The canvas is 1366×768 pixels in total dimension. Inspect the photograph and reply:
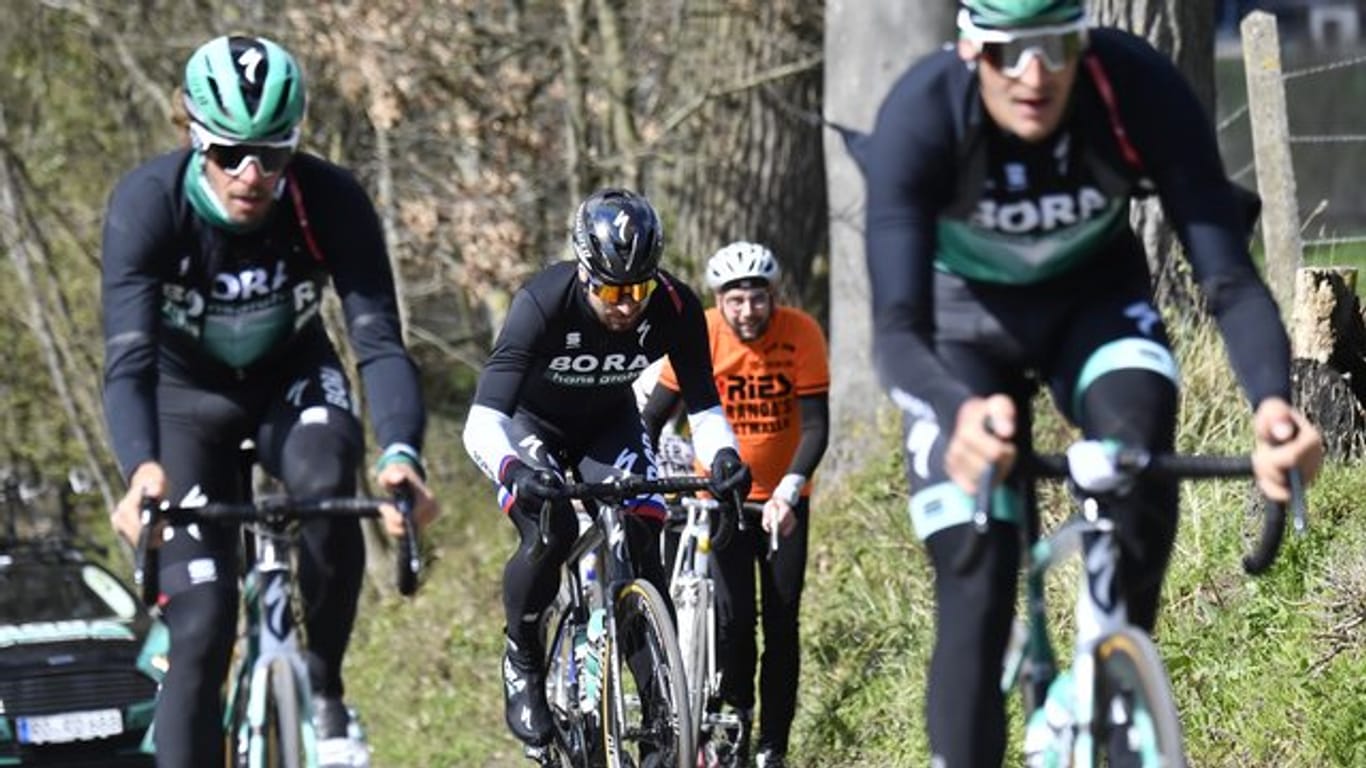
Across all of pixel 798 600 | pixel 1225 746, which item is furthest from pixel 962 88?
pixel 798 600

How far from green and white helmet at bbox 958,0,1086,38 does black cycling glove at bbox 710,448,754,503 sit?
10.7 feet

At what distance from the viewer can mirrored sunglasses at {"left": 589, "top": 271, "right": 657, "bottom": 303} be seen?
8.86 meters

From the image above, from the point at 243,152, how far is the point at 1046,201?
208cm

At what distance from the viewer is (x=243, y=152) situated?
21.4ft

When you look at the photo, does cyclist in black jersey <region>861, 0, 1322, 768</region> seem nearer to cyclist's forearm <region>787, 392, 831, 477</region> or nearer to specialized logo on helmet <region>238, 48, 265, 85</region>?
specialized logo on helmet <region>238, 48, 265, 85</region>

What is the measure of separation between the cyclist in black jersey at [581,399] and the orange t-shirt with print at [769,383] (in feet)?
4.36

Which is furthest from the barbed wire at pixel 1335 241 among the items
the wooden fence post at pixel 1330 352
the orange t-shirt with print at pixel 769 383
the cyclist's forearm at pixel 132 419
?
the cyclist's forearm at pixel 132 419

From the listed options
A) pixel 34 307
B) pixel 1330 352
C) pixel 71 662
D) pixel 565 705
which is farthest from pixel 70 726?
pixel 34 307

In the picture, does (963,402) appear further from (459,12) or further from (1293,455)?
(459,12)

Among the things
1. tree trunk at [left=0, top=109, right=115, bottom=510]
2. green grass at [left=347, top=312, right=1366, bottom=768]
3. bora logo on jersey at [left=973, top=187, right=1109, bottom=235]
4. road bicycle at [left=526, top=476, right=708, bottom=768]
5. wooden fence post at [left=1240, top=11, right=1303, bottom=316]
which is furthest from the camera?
tree trunk at [left=0, top=109, right=115, bottom=510]

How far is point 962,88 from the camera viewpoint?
18.6 ft

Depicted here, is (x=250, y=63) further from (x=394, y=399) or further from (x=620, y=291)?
(x=620, y=291)

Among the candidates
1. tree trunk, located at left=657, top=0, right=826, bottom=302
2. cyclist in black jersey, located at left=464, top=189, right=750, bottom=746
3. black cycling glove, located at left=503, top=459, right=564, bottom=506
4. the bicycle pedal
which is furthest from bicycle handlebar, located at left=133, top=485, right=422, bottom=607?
tree trunk, located at left=657, top=0, right=826, bottom=302

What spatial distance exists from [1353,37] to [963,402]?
1581 centimetres
